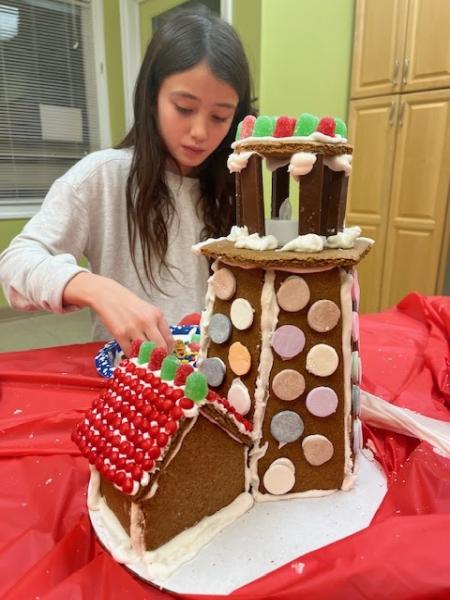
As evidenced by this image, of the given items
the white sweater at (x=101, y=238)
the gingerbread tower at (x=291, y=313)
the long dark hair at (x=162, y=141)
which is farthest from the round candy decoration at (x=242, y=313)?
the long dark hair at (x=162, y=141)

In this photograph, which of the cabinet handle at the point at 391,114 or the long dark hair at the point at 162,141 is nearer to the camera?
the long dark hair at the point at 162,141

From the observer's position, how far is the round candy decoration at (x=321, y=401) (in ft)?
1.80

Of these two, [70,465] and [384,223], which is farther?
[384,223]

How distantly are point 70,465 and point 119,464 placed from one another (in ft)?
0.66

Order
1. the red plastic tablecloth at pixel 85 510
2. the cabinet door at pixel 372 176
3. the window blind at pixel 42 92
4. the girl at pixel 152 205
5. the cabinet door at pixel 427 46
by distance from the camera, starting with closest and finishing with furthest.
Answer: the red plastic tablecloth at pixel 85 510
the girl at pixel 152 205
the cabinet door at pixel 427 46
the cabinet door at pixel 372 176
the window blind at pixel 42 92

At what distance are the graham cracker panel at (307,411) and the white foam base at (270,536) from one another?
0.03 metres

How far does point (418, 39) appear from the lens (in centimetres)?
219

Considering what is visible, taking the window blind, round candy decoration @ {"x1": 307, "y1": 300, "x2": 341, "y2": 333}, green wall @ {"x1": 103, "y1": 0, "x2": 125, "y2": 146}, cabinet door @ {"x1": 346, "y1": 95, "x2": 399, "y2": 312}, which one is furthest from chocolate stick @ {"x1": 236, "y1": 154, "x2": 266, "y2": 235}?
green wall @ {"x1": 103, "y1": 0, "x2": 125, "y2": 146}

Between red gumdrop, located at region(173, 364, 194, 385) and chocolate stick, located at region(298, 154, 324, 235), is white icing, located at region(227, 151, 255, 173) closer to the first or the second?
chocolate stick, located at region(298, 154, 324, 235)

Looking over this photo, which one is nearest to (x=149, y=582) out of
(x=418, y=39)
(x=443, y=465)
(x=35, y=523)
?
(x=35, y=523)

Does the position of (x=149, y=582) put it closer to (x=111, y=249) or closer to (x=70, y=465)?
(x=70, y=465)

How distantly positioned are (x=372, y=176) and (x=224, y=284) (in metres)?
2.15

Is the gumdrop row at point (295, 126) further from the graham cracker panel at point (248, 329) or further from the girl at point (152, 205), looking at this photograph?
the girl at point (152, 205)

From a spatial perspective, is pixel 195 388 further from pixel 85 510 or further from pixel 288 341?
pixel 85 510
